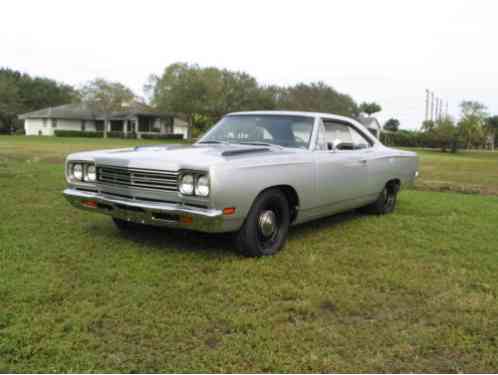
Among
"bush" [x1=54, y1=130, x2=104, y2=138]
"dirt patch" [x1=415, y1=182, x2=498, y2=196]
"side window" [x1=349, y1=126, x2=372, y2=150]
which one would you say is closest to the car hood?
"side window" [x1=349, y1=126, x2=372, y2=150]

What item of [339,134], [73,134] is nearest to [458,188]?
[339,134]

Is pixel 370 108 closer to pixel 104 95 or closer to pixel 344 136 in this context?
pixel 104 95

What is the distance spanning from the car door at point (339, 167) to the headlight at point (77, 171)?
234 centimetres

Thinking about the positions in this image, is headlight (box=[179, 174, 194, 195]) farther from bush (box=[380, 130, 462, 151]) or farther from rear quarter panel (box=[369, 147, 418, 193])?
bush (box=[380, 130, 462, 151])

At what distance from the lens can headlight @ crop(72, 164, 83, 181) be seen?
15.0 feet

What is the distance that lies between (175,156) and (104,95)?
51934 millimetres

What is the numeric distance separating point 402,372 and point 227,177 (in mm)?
1969

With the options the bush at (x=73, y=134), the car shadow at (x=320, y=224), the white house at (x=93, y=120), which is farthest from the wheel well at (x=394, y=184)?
the white house at (x=93, y=120)

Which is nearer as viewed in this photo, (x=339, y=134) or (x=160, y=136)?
(x=339, y=134)

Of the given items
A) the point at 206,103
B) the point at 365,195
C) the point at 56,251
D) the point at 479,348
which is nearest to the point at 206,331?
the point at 479,348

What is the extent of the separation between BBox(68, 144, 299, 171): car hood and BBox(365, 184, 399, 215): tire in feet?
7.58

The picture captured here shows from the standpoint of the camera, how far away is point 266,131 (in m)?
5.21

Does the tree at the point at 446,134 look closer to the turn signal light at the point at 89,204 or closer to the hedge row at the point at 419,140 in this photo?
the hedge row at the point at 419,140

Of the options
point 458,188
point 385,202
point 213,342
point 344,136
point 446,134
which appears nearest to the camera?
point 213,342
